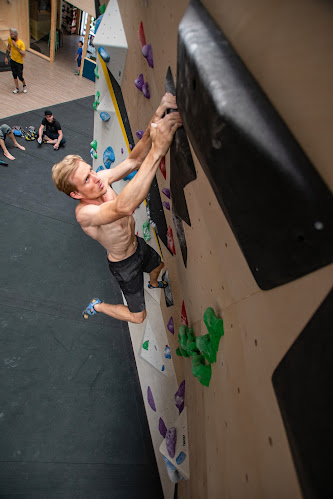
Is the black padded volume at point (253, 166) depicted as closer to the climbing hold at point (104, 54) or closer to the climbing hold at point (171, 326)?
the climbing hold at point (171, 326)

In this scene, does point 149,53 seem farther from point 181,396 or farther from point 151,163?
point 181,396

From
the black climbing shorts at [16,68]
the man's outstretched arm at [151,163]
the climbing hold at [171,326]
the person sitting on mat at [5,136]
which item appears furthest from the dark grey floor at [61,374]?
the black climbing shorts at [16,68]

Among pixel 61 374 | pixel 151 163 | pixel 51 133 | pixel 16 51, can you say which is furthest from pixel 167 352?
pixel 16 51

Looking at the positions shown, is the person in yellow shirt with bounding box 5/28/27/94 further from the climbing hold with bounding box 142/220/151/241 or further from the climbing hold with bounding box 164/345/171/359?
the climbing hold with bounding box 164/345/171/359

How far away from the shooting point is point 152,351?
9.87 ft

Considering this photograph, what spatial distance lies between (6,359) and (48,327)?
47cm

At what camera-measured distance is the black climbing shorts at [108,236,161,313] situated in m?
2.53

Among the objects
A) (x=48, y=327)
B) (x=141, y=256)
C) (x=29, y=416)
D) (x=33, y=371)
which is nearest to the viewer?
(x=141, y=256)

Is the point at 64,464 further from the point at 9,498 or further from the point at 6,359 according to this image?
the point at 6,359

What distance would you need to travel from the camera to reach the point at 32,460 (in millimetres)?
2805

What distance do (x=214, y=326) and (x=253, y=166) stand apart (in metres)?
0.78

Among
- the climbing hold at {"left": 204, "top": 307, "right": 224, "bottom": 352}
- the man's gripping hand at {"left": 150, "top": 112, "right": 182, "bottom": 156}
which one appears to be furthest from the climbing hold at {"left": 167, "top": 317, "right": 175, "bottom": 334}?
the man's gripping hand at {"left": 150, "top": 112, "right": 182, "bottom": 156}

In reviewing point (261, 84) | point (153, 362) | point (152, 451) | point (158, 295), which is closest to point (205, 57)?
point (261, 84)

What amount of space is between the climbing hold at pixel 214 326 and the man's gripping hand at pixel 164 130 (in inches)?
26.2
